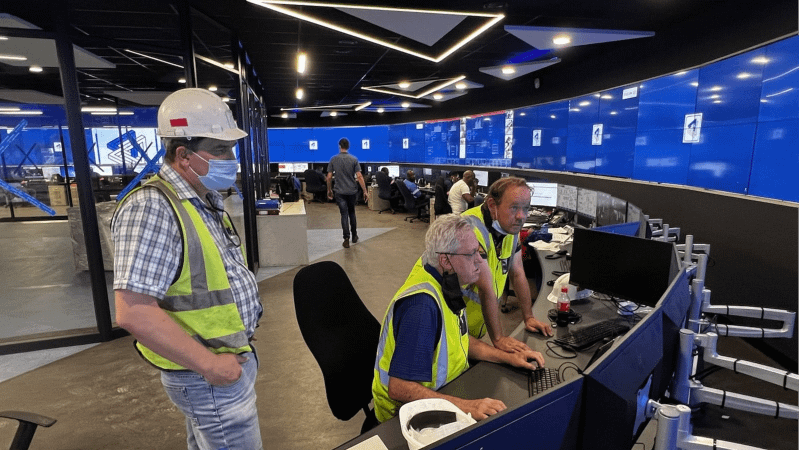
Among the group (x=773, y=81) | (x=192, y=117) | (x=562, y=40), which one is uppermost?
(x=562, y=40)

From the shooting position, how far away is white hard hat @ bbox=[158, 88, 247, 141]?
141cm

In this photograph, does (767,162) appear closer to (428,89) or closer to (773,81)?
(773,81)

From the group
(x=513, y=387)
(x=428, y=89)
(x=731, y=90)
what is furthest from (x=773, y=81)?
(x=428, y=89)

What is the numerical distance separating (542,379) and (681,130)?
12.5 feet

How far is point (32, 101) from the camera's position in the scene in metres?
9.57

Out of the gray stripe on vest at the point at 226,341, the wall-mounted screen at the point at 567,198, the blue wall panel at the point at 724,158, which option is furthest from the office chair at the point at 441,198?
the gray stripe on vest at the point at 226,341

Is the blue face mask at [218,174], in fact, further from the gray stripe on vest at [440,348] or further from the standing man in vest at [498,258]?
the standing man in vest at [498,258]

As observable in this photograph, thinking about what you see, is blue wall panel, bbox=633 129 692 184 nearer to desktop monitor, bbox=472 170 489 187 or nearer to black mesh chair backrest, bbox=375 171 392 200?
desktop monitor, bbox=472 170 489 187

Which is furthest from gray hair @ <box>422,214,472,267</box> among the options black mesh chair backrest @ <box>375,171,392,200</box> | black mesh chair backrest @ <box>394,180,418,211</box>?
black mesh chair backrest @ <box>375,171,392,200</box>

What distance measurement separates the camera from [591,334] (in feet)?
6.72

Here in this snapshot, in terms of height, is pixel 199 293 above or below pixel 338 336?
above

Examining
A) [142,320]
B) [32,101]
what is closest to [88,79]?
[32,101]

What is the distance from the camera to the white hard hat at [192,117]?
141cm

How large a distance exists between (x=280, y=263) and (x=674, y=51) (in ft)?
17.2
